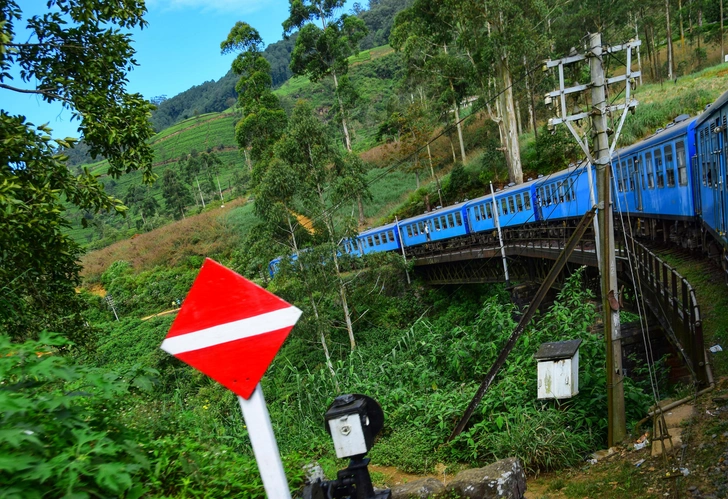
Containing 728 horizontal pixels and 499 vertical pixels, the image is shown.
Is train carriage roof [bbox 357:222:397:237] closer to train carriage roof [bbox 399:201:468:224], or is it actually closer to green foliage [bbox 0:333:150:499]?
train carriage roof [bbox 399:201:468:224]

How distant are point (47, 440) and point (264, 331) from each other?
54.5 inches

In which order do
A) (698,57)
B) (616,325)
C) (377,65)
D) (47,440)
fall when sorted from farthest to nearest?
(377,65)
(698,57)
(616,325)
(47,440)

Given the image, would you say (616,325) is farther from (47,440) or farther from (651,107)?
(651,107)

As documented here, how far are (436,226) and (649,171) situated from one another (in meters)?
14.0

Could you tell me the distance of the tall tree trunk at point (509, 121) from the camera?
2925 centimetres

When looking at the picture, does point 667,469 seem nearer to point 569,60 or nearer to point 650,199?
point 569,60

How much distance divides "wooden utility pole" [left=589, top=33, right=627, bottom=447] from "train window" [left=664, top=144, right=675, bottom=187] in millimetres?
7223

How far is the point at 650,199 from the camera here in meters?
16.5

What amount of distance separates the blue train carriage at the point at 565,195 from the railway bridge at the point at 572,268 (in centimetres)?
111

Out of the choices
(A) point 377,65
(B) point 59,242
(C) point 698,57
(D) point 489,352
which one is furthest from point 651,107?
(A) point 377,65

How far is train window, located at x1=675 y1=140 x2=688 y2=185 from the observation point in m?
13.8

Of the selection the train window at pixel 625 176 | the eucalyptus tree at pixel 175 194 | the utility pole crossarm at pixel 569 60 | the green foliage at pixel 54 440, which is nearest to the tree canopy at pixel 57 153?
the green foliage at pixel 54 440

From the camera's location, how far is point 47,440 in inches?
106

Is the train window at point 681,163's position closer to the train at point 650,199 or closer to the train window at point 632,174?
the train at point 650,199
